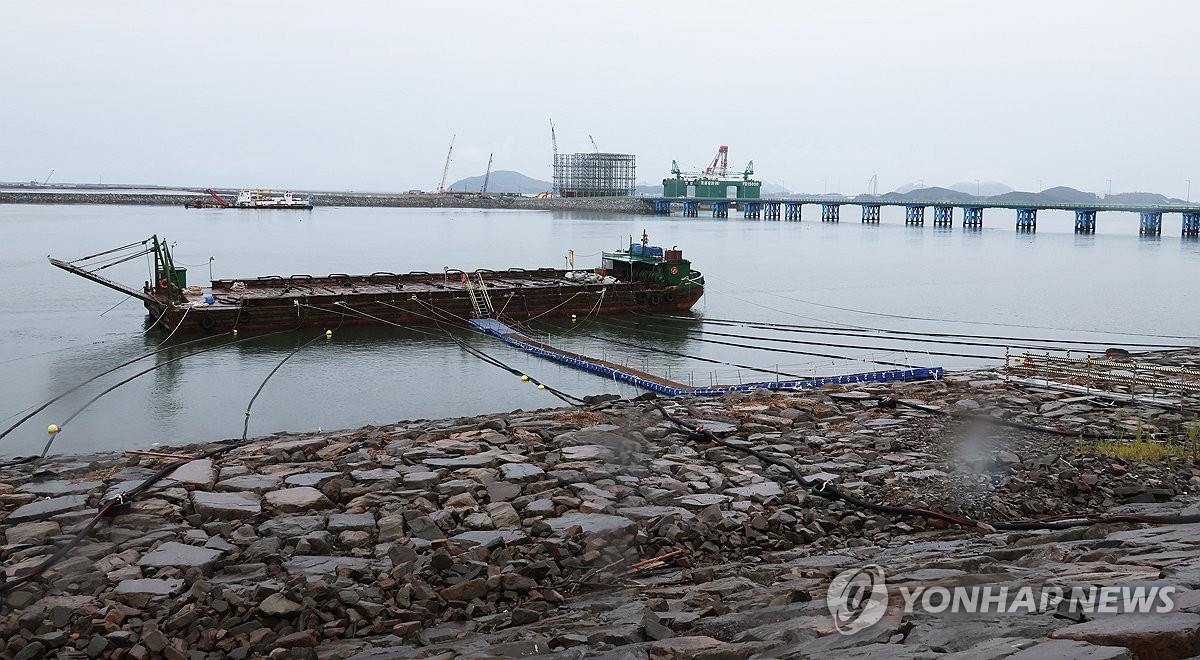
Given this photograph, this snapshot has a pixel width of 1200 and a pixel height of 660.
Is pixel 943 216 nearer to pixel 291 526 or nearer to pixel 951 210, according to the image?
pixel 951 210

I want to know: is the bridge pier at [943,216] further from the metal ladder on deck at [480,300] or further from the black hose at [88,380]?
the black hose at [88,380]

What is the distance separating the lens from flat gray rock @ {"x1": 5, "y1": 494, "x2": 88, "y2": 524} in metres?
10.1

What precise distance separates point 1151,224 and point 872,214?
48.6 metres

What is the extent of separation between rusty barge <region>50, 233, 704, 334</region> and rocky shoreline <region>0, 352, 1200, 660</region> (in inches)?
655

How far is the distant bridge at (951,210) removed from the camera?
113m

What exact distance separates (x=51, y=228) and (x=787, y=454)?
9889 cm

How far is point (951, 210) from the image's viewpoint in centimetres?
13838

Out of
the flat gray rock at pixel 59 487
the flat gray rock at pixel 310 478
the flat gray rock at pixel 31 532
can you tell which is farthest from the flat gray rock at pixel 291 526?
the flat gray rock at pixel 59 487

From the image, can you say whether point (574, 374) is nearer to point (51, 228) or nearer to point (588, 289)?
point (588, 289)

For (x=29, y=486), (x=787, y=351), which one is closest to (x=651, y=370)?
(x=787, y=351)

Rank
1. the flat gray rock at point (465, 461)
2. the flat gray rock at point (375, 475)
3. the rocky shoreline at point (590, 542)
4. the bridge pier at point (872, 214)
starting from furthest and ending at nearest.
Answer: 1. the bridge pier at point (872, 214)
2. the flat gray rock at point (465, 461)
3. the flat gray rock at point (375, 475)
4. the rocky shoreline at point (590, 542)

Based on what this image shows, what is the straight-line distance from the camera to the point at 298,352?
2805 cm

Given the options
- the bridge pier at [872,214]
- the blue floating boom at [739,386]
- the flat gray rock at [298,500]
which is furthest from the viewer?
the bridge pier at [872,214]

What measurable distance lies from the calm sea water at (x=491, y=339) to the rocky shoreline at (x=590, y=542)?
7173 mm
